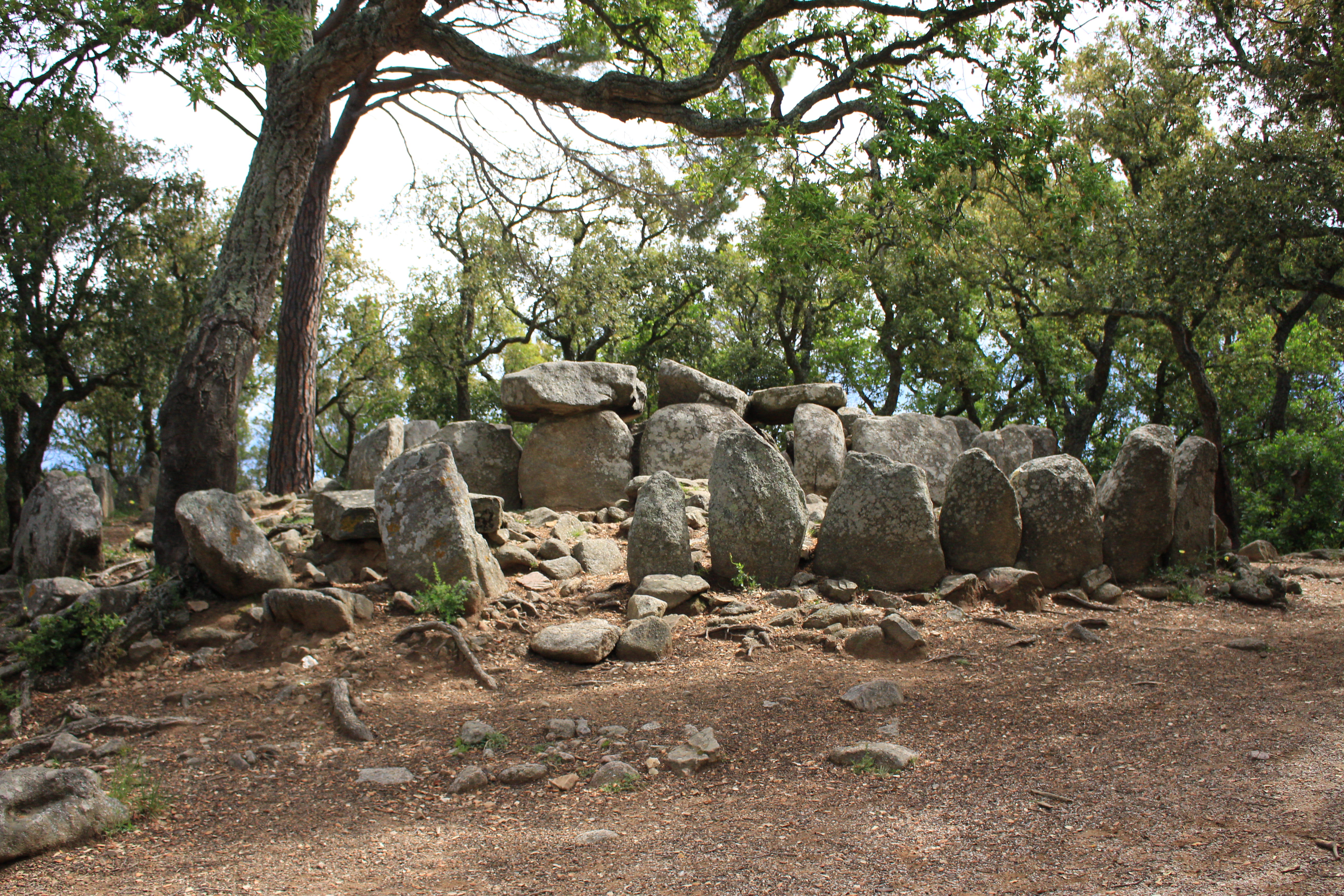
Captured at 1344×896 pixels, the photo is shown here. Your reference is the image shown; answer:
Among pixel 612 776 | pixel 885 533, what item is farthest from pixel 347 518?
pixel 885 533

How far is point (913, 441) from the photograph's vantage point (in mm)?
12992

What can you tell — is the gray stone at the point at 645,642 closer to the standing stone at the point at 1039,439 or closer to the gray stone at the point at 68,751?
the gray stone at the point at 68,751

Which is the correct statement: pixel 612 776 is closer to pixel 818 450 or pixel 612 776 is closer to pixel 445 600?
pixel 445 600

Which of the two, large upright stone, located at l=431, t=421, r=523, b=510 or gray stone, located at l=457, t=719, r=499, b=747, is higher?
large upright stone, located at l=431, t=421, r=523, b=510

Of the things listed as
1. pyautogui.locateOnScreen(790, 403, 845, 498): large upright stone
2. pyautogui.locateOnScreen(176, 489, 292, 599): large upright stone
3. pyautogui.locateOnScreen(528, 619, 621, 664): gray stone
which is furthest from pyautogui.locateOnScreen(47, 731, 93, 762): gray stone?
pyautogui.locateOnScreen(790, 403, 845, 498): large upright stone

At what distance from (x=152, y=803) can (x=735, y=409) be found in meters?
10.1

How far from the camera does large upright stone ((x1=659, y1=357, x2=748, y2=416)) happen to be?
42.6 feet

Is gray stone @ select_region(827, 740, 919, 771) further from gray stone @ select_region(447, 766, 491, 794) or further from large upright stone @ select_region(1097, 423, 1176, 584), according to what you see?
large upright stone @ select_region(1097, 423, 1176, 584)

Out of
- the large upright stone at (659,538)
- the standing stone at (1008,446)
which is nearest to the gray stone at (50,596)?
the large upright stone at (659,538)

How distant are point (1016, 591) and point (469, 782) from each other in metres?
4.85

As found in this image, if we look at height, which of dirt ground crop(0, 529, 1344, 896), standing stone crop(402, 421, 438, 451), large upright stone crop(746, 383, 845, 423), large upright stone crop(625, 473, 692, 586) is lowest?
dirt ground crop(0, 529, 1344, 896)

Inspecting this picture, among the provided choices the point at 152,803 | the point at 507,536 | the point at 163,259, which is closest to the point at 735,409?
the point at 507,536

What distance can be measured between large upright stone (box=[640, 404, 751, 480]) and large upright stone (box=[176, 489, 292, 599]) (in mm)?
5732

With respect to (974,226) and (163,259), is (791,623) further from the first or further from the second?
(163,259)
